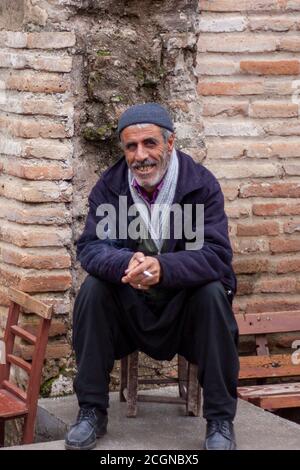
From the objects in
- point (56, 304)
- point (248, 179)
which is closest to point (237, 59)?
point (248, 179)

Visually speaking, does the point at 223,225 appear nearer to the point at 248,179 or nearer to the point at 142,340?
the point at 142,340

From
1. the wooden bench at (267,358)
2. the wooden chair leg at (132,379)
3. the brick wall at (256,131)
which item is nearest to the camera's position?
the wooden chair leg at (132,379)

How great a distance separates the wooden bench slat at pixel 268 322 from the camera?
5859 mm

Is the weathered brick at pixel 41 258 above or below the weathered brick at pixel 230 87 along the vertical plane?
below

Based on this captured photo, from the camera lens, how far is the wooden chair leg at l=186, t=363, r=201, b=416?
511 cm

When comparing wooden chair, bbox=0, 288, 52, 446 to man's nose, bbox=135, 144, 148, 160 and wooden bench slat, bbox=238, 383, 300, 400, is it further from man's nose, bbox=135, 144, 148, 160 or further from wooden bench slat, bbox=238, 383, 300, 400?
wooden bench slat, bbox=238, 383, 300, 400

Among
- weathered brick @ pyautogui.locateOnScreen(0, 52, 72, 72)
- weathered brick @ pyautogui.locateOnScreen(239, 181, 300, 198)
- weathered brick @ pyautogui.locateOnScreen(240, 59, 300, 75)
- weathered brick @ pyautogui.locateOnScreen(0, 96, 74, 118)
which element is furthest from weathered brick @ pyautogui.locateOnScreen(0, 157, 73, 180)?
weathered brick @ pyautogui.locateOnScreen(240, 59, 300, 75)

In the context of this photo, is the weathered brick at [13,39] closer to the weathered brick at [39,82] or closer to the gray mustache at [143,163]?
the weathered brick at [39,82]

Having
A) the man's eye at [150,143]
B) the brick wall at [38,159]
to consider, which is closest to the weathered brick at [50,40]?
the brick wall at [38,159]

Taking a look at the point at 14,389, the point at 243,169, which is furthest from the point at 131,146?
the point at 14,389

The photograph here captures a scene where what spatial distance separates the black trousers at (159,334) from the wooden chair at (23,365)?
34 centimetres

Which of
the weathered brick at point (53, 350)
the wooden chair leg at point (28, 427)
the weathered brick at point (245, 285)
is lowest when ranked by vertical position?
the wooden chair leg at point (28, 427)

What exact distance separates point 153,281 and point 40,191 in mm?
1109
